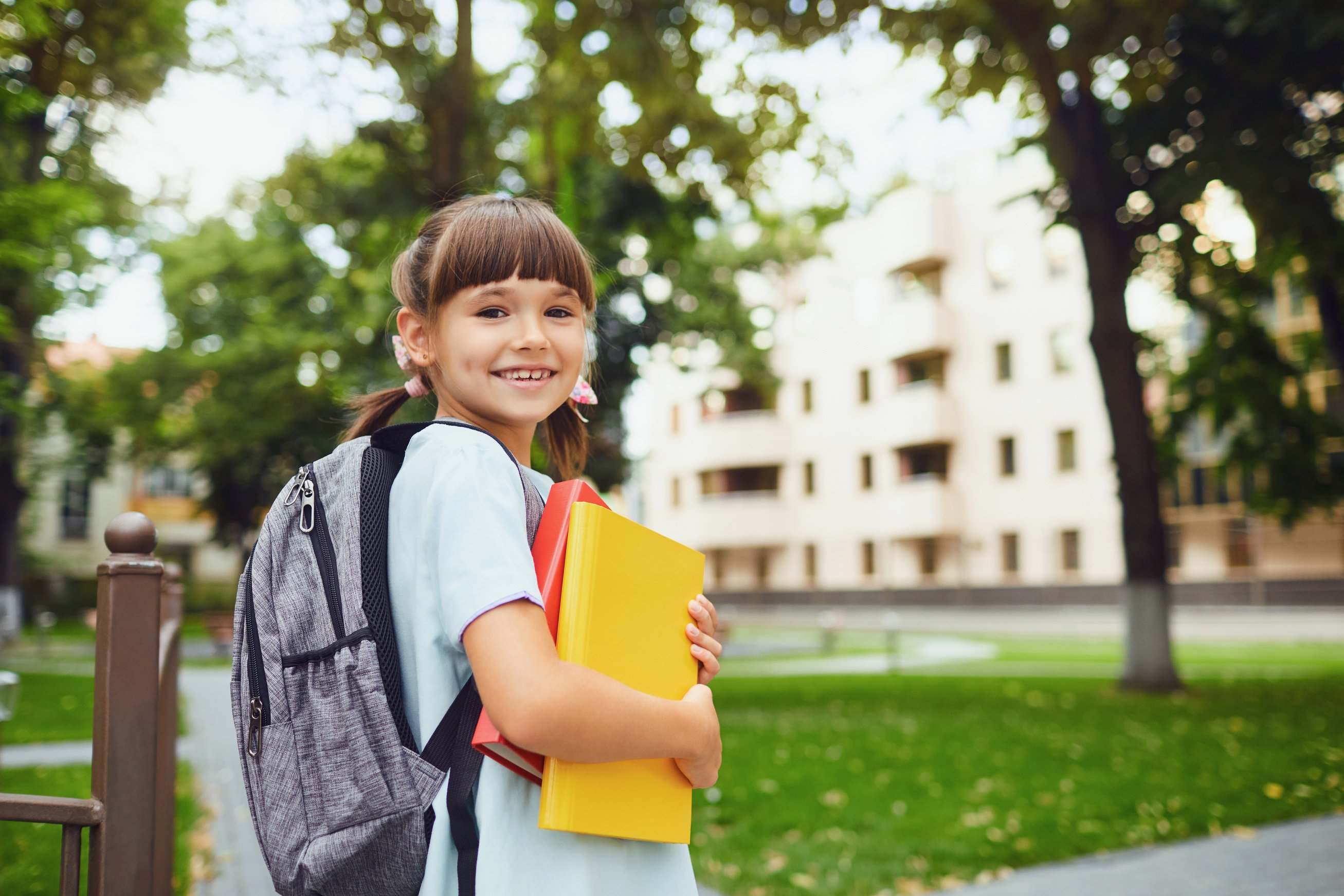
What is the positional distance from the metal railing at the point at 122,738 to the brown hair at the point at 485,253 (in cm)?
105

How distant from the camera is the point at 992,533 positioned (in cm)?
3922

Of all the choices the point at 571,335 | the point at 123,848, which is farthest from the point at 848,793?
the point at 571,335

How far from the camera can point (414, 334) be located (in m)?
1.69

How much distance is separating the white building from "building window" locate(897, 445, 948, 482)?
0.07 m

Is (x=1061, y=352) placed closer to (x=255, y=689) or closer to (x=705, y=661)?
(x=705, y=661)

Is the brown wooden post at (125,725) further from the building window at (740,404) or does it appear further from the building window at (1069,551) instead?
the building window at (740,404)

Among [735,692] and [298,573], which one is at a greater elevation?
[298,573]

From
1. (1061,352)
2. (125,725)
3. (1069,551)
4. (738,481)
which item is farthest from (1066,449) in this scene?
(125,725)

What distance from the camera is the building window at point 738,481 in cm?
4953

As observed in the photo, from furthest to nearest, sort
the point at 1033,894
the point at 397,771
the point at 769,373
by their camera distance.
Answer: the point at 769,373 → the point at 1033,894 → the point at 397,771

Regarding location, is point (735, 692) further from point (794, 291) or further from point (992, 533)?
point (794, 291)

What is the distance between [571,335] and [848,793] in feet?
19.8

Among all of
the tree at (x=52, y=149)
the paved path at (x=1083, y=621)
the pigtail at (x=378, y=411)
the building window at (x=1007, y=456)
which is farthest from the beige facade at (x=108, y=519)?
the pigtail at (x=378, y=411)

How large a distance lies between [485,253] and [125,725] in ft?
4.57
